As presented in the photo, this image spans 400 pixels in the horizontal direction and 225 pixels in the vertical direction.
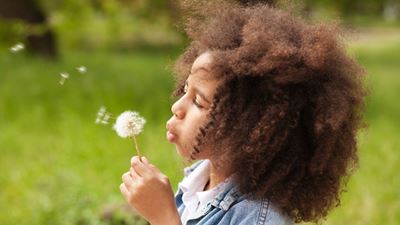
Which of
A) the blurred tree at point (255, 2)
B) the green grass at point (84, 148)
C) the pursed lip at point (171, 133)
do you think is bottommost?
the pursed lip at point (171, 133)

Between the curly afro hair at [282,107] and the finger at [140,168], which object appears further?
the finger at [140,168]

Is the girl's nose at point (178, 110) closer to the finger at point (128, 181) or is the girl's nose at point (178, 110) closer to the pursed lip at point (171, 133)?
the pursed lip at point (171, 133)

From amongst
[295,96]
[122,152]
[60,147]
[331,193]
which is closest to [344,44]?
[295,96]

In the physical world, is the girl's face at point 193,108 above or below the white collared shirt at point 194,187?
above

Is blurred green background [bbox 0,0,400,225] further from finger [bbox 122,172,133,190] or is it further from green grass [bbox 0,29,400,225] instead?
finger [bbox 122,172,133,190]

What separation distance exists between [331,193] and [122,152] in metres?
3.59

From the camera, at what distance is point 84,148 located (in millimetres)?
5531

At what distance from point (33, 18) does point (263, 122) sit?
31.1 feet

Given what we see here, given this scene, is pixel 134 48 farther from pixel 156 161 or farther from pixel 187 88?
pixel 187 88

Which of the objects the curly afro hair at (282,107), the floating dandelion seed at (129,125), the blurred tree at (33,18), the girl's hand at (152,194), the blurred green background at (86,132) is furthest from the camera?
the blurred tree at (33,18)

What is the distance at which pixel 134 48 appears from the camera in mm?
17438

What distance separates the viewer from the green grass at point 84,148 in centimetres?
428

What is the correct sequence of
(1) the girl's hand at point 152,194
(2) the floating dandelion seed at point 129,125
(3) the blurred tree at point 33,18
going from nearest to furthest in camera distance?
(1) the girl's hand at point 152,194, (2) the floating dandelion seed at point 129,125, (3) the blurred tree at point 33,18

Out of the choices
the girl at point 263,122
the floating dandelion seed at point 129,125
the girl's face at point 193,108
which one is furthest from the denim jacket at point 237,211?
the floating dandelion seed at point 129,125
